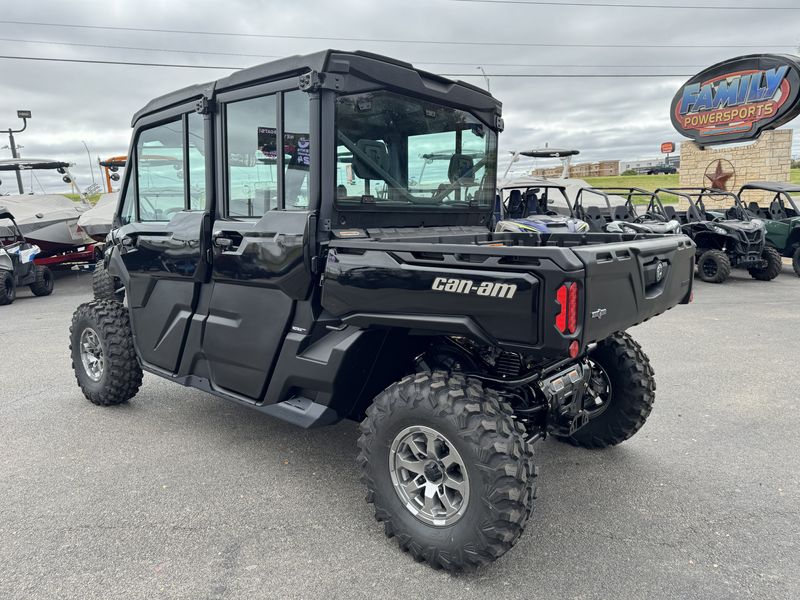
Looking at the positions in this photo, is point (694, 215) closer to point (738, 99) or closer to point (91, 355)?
point (738, 99)

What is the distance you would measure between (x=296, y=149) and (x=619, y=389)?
2.40 meters

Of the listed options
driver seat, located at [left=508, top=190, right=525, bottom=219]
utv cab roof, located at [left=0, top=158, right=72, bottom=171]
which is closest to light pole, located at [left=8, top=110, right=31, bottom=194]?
utv cab roof, located at [left=0, top=158, right=72, bottom=171]

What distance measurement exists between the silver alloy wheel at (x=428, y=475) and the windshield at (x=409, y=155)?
4.30 feet

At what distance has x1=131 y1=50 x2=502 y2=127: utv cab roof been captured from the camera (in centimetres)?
305

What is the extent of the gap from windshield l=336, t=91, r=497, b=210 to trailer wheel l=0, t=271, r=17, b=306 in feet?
32.5

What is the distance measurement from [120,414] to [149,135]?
2.17 metres

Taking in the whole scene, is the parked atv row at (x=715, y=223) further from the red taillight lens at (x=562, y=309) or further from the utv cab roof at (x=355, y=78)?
the red taillight lens at (x=562, y=309)

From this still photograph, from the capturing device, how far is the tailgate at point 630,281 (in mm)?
2438

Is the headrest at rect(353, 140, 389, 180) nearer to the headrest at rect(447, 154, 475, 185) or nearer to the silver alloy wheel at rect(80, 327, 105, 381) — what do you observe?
the headrest at rect(447, 154, 475, 185)

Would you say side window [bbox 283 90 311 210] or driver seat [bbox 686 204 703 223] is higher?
side window [bbox 283 90 311 210]

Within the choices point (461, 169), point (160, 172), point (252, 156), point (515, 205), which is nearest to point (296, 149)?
point (252, 156)

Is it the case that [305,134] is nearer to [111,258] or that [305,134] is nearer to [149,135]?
[149,135]

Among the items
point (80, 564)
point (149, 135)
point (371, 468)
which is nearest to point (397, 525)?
point (371, 468)

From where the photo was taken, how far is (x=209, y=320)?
3.81 meters
